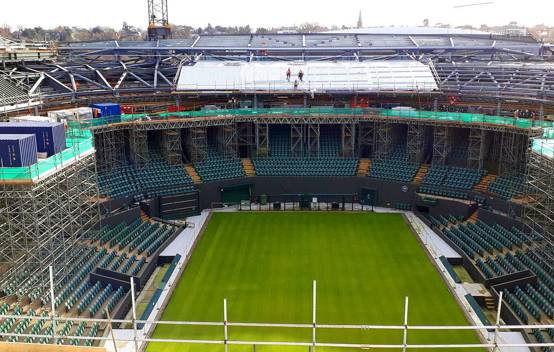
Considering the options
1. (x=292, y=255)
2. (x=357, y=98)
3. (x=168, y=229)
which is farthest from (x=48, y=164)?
(x=357, y=98)

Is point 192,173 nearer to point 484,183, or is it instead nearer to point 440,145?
point 440,145

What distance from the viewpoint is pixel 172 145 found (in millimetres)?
47812

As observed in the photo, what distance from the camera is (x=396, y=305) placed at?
29.2 metres

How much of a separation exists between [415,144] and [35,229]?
34.2 metres

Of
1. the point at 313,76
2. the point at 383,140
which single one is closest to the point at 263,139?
the point at 313,76

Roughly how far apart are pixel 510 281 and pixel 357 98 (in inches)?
1205

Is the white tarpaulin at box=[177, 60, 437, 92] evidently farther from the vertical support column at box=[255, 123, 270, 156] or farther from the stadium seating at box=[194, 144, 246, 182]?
the stadium seating at box=[194, 144, 246, 182]

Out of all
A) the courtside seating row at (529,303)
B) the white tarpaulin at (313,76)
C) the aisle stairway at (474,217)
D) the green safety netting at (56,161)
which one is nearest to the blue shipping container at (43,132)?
the green safety netting at (56,161)

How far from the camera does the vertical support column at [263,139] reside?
5044 cm

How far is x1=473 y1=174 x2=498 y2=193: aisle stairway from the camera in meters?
42.5

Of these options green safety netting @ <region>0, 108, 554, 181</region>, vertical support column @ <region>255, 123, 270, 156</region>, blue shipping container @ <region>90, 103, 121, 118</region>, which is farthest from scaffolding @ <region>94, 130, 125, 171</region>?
vertical support column @ <region>255, 123, 270, 156</region>

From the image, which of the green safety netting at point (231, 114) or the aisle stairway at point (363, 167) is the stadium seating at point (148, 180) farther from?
the aisle stairway at point (363, 167)

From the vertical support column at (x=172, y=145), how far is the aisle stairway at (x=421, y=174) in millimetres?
21720

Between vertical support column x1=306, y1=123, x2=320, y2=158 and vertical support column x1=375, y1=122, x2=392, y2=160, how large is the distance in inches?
226
